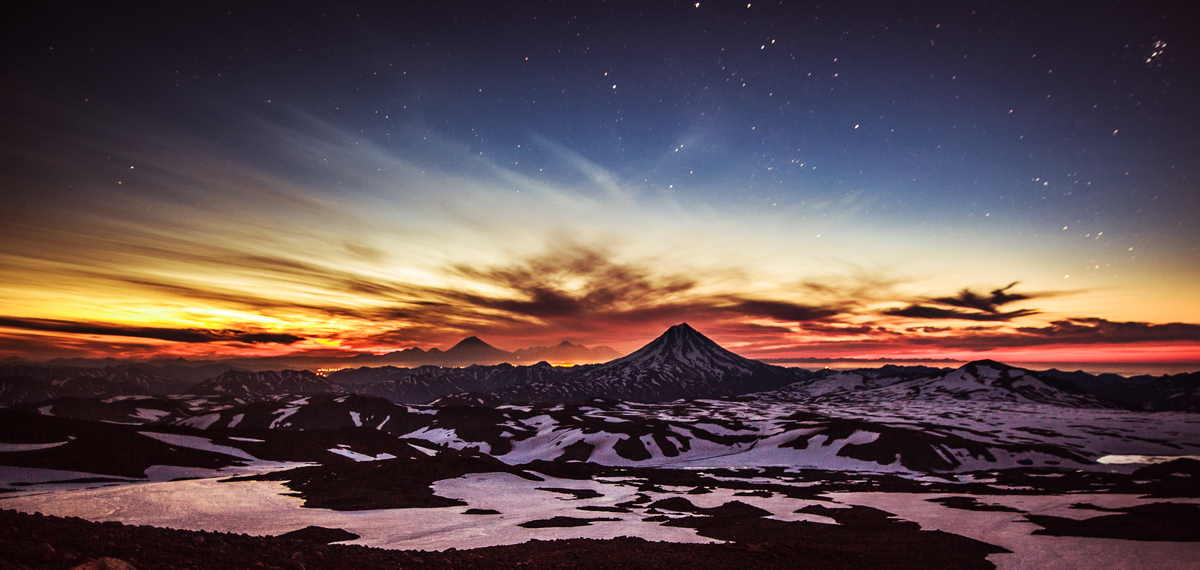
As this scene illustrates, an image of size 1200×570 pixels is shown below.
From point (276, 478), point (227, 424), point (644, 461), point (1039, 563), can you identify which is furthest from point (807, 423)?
point (227, 424)

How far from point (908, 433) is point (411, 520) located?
509ft

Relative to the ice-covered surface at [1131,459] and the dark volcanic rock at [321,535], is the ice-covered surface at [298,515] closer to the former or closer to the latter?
the dark volcanic rock at [321,535]

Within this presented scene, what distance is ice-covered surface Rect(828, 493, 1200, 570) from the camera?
1737 inches

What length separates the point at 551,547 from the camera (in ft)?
110

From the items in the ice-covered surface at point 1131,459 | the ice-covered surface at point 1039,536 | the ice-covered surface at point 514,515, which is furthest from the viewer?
the ice-covered surface at point 1131,459

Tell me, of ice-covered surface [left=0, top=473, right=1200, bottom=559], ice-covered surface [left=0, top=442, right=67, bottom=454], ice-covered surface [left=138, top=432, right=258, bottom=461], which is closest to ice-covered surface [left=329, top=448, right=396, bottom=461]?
ice-covered surface [left=138, top=432, right=258, bottom=461]

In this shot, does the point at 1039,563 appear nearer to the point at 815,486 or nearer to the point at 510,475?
the point at 815,486

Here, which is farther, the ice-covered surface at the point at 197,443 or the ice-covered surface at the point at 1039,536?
the ice-covered surface at the point at 197,443

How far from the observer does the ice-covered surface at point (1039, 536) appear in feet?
145

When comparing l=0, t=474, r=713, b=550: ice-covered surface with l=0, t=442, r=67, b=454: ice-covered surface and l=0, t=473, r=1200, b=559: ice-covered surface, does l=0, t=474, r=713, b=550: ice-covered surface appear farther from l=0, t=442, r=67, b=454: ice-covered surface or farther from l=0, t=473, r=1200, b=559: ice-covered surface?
l=0, t=442, r=67, b=454: ice-covered surface

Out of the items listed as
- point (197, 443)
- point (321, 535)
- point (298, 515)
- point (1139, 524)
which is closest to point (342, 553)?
point (321, 535)

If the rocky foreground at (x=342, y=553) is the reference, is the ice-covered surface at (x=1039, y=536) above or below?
below

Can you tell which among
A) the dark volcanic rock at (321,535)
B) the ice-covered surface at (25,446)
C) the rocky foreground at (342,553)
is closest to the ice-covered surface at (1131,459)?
the rocky foreground at (342,553)

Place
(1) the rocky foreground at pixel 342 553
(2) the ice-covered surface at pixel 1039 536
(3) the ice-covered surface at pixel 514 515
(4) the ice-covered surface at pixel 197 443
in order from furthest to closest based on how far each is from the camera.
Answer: (4) the ice-covered surface at pixel 197 443 → (3) the ice-covered surface at pixel 514 515 → (2) the ice-covered surface at pixel 1039 536 → (1) the rocky foreground at pixel 342 553
